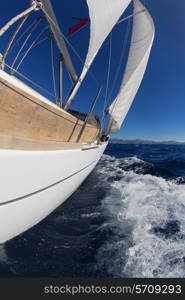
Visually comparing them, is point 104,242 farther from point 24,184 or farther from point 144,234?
point 24,184

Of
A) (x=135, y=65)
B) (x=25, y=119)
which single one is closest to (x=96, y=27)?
(x=135, y=65)

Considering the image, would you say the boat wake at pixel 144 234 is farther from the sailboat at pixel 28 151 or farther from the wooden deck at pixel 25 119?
the wooden deck at pixel 25 119

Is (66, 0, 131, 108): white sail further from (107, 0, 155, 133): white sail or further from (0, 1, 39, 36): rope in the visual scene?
(0, 1, 39, 36): rope

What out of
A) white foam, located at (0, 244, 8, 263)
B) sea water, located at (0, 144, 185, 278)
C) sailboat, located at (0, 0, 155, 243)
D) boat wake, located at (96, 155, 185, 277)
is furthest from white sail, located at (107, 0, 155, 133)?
white foam, located at (0, 244, 8, 263)

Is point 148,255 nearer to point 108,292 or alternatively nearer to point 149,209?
point 108,292

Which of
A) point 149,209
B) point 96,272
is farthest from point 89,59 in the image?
point 96,272

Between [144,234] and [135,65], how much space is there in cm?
985

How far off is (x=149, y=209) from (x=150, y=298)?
96.0 inches

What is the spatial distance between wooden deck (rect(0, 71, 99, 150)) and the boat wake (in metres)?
1.72

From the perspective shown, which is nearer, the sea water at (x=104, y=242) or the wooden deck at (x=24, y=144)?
the wooden deck at (x=24, y=144)

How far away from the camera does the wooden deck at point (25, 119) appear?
1683mm

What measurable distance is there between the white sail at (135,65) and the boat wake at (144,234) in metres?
4.39

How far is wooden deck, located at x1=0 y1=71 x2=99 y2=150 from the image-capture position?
1.68 meters

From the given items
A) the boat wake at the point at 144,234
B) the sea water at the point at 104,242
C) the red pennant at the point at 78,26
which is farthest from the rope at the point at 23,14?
the red pennant at the point at 78,26
